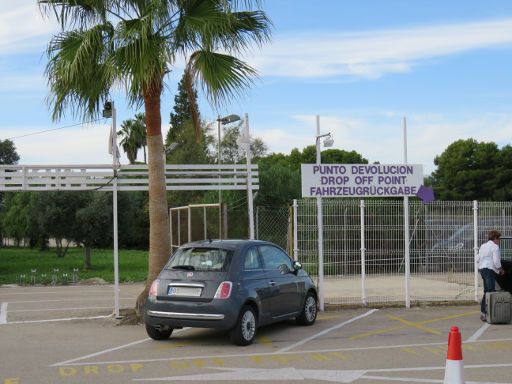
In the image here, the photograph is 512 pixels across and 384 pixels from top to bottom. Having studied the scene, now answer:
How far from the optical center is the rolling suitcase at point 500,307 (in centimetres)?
1207

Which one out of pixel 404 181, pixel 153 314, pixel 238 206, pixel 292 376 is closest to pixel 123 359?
pixel 153 314

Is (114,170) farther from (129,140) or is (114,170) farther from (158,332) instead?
(129,140)

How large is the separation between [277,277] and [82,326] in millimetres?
4015

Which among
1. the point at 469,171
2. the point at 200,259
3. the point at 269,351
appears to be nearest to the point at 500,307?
the point at 269,351

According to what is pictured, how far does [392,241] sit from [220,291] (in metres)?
6.70

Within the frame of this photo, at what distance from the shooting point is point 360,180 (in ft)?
46.9

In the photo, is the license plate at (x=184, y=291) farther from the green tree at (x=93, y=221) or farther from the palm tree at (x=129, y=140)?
the palm tree at (x=129, y=140)

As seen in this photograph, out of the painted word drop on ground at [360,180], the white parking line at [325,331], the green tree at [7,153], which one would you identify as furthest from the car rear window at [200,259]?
the green tree at [7,153]

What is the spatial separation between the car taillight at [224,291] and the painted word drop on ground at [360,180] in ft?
14.8

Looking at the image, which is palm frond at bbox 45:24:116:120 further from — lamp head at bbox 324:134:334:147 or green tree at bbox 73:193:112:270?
green tree at bbox 73:193:112:270

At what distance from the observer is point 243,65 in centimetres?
1253

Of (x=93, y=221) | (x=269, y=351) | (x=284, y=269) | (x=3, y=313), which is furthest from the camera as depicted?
(x=93, y=221)

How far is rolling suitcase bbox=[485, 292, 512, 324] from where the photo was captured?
39.6 ft

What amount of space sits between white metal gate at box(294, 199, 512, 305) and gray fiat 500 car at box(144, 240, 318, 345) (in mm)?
3633
